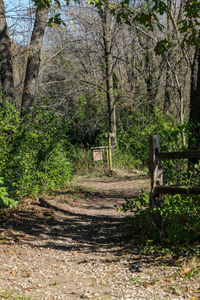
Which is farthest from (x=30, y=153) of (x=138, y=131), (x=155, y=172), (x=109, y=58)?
(x=138, y=131)

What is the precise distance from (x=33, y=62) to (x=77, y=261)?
7.27 metres

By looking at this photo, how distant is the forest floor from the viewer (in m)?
3.82

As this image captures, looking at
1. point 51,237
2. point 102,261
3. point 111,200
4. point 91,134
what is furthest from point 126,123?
point 102,261

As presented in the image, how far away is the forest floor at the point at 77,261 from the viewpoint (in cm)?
382

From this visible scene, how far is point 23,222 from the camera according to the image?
724cm

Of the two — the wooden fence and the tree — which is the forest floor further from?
the tree

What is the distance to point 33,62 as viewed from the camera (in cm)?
1067

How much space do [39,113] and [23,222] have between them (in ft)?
10.6

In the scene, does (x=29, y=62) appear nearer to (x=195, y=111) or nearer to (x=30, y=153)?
(x=30, y=153)

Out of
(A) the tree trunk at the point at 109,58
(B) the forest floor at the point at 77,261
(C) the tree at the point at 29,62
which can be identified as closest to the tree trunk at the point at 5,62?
(C) the tree at the point at 29,62

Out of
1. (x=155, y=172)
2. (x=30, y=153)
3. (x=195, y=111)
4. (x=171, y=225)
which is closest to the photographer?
(x=171, y=225)

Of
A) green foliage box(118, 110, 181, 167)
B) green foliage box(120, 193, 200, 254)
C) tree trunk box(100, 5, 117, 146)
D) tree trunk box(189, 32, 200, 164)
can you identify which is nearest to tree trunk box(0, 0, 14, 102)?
tree trunk box(189, 32, 200, 164)

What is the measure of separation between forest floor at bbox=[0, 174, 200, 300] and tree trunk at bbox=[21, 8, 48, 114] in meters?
3.25

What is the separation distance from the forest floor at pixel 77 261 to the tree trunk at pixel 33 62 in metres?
3.25
